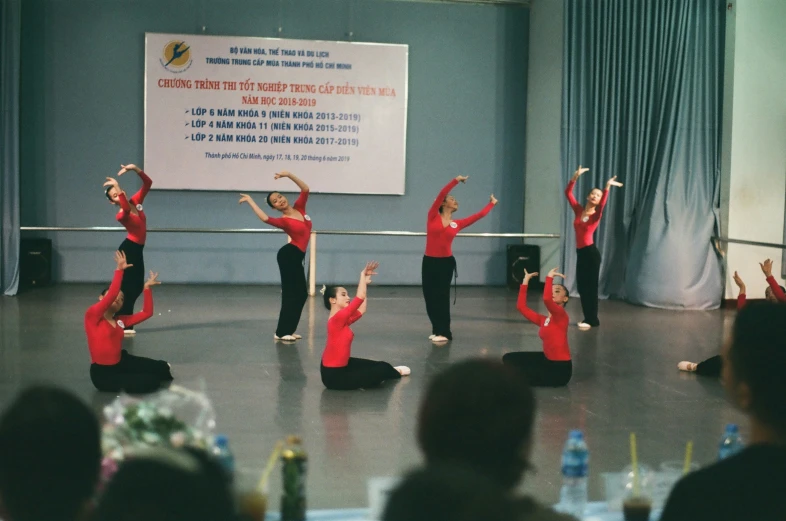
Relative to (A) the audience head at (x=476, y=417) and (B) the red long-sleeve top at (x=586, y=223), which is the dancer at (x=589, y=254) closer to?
(B) the red long-sleeve top at (x=586, y=223)

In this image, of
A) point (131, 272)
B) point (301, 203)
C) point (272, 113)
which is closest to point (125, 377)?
point (131, 272)

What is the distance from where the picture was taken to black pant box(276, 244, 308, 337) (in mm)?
7594

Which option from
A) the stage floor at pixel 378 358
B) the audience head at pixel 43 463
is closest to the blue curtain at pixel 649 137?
the stage floor at pixel 378 358

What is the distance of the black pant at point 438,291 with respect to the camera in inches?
307

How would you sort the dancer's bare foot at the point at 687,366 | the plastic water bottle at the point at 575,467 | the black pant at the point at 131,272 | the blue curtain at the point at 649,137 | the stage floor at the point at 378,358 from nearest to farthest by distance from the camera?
the plastic water bottle at the point at 575,467 → the stage floor at the point at 378,358 → the dancer's bare foot at the point at 687,366 → the black pant at the point at 131,272 → the blue curtain at the point at 649,137

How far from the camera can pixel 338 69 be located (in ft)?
37.5

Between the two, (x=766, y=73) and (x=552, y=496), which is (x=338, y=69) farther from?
(x=552, y=496)

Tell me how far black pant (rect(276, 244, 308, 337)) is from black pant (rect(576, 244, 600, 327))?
2604mm

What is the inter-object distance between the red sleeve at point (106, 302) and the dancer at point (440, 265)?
2.87 meters

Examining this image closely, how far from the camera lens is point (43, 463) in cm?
141

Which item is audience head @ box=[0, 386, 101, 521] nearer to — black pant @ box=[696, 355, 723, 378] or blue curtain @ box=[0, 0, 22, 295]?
black pant @ box=[696, 355, 723, 378]

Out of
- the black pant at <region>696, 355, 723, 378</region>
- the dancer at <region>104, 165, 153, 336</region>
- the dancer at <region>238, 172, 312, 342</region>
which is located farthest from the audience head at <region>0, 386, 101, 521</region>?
the dancer at <region>104, 165, 153, 336</region>

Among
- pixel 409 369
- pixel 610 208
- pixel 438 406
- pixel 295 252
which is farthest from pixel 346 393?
pixel 610 208

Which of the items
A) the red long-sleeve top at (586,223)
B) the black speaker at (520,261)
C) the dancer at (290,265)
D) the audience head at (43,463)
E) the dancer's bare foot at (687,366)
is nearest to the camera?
the audience head at (43,463)
